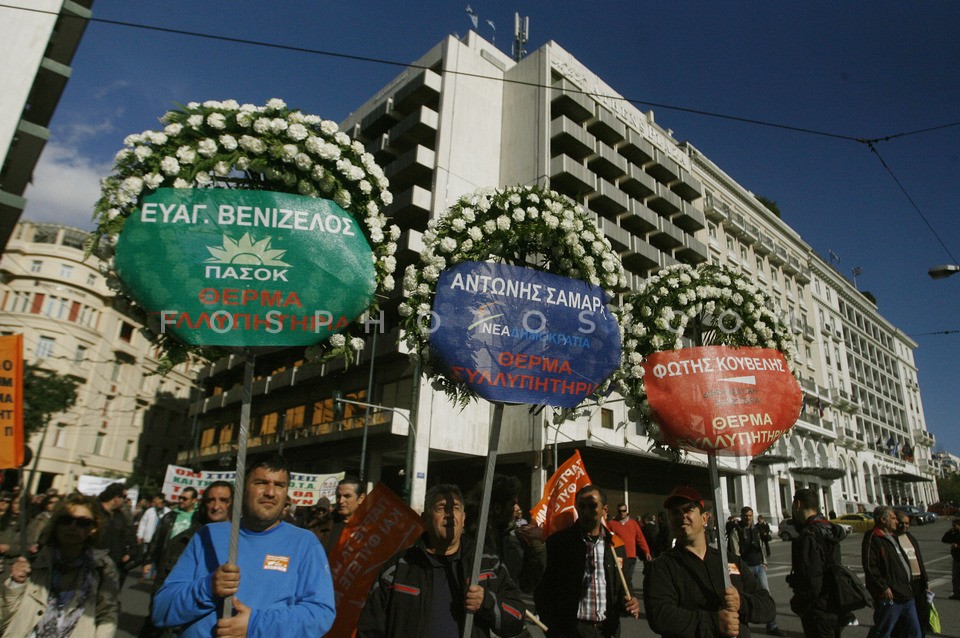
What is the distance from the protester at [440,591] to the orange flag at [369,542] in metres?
1.71

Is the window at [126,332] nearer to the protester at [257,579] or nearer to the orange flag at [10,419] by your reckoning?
the orange flag at [10,419]

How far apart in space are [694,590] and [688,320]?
3.16 meters

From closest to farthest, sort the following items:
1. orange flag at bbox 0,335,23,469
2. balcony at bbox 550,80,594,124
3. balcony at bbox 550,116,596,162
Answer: orange flag at bbox 0,335,23,469
balcony at bbox 550,116,596,162
balcony at bbox 550,80,594,124

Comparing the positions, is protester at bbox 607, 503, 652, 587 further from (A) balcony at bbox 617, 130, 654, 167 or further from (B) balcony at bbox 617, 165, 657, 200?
(A) balcony at bbox 617, 130, 654, 167

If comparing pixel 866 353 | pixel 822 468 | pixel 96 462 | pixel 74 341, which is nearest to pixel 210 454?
pixel 96 462

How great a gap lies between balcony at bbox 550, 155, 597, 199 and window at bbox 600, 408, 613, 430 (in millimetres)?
11140

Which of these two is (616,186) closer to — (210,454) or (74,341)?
(210,454)

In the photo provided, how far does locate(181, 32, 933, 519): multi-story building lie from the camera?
29281 millimetres

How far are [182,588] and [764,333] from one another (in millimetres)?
Answer: 5760

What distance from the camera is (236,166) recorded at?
432cm

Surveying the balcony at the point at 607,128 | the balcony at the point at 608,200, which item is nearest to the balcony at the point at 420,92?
the balcony at the point at 607,128

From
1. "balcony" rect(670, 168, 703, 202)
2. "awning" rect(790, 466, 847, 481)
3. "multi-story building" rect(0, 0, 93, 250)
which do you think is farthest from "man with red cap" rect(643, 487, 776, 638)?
"awning" rect(790, 466, 847, 481)

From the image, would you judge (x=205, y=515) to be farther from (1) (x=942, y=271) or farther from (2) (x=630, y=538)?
(1) (x=942, y=271)

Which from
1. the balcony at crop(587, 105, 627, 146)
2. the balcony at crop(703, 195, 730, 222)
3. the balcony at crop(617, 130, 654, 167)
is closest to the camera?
the balcony at crop(587, 105, 627, 146)
